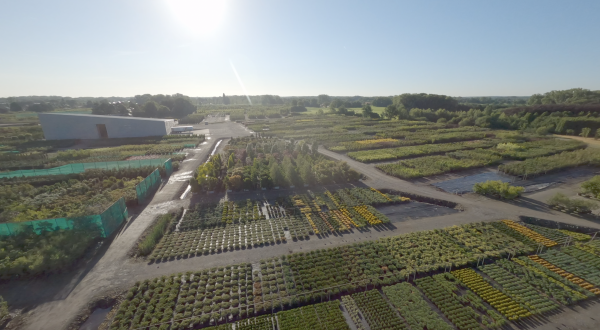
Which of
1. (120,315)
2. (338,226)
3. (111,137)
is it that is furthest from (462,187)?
(111,137)

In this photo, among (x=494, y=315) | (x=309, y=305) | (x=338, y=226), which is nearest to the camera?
(x=494, y=315)

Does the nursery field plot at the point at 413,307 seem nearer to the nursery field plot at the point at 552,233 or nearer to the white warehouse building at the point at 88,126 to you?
the nursery field plot at the point at 552,233

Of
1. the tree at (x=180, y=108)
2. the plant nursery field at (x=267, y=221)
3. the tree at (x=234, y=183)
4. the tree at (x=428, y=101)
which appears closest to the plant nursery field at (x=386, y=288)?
the plant nursery field at (x=267, y=221)

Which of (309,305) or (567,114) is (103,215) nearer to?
(309,305)

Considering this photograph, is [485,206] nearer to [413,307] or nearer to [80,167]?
[413,307]

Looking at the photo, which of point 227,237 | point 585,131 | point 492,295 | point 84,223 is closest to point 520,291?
point 492,295

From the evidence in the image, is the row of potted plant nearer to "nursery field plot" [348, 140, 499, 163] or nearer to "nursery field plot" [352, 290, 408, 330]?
"nursery field plot" [352, 290, 408, 330]
